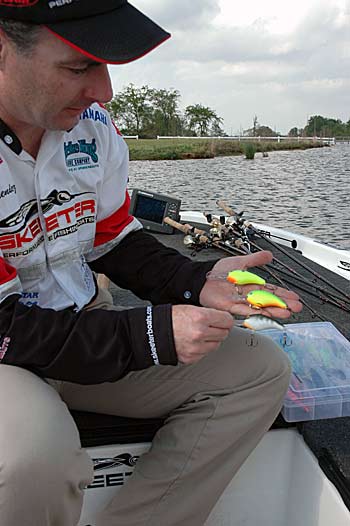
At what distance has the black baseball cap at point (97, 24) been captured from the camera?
1.12m

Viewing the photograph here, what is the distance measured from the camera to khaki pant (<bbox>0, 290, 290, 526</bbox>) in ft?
3.57

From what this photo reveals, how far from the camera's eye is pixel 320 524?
1541mm

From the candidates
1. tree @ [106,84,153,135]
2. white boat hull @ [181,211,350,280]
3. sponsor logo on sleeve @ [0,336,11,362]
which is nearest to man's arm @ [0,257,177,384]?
sponsor logo on sleeve @ [0,336,11,362]

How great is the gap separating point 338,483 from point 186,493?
0.42m

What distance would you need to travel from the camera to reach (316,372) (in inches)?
70.6

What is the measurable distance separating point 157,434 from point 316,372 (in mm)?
618

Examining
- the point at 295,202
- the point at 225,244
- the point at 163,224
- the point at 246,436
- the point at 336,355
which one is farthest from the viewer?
the point at 295,202

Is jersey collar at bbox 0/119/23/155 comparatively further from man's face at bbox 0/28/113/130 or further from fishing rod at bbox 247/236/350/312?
fishing rod at bbox 247/236/350/312

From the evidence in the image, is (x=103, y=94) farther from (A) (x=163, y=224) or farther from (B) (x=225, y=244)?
(A) (x=163, y=224)

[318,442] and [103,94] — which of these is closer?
Result: [103,94]

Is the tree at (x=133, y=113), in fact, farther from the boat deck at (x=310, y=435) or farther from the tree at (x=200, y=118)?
the boat deck at (x=310, y=435)

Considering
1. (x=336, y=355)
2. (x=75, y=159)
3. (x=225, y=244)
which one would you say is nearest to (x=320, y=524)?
(x=336, y=355)

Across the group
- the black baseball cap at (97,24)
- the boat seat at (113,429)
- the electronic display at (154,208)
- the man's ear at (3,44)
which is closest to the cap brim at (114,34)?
the black baseball cap at (97,24)

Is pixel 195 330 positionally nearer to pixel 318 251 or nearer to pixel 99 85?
pixel 99 85
